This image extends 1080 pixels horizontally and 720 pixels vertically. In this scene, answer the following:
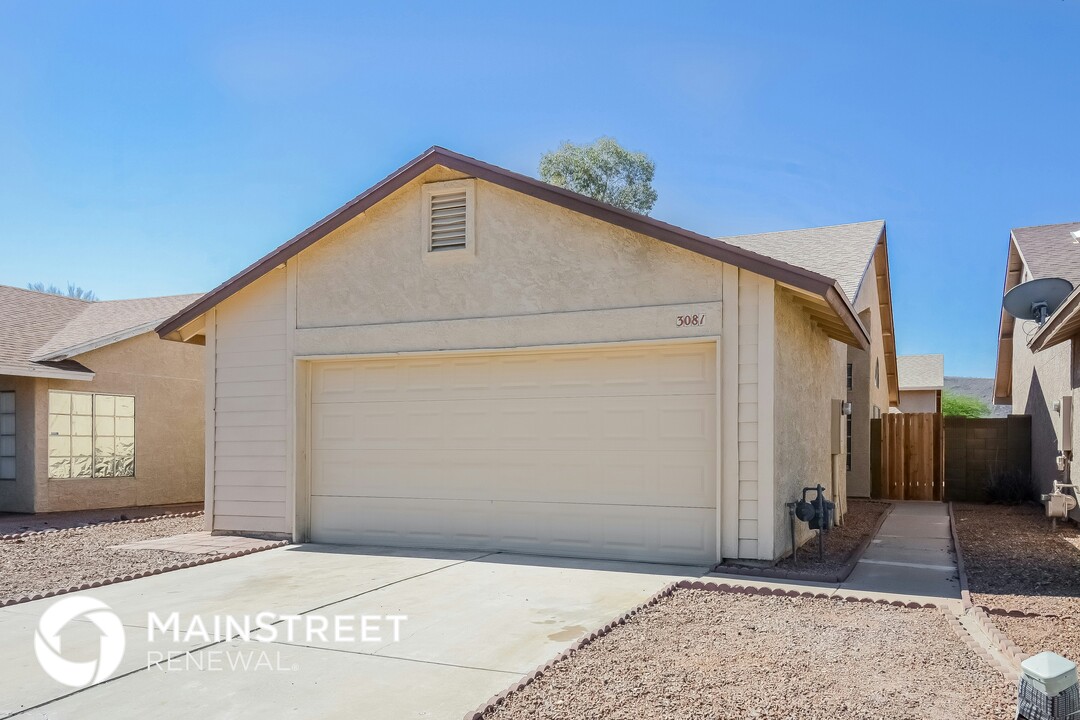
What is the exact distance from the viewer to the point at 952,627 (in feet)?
19.8

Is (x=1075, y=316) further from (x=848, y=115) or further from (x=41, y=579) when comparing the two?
(x=41, y=579)

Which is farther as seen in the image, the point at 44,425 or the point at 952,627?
the point at 44,425

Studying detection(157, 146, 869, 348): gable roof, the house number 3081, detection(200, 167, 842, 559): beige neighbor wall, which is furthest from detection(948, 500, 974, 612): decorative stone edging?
the house number 3081

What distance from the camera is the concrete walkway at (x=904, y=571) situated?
7461mm

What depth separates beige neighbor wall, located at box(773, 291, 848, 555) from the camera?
8.91 metres

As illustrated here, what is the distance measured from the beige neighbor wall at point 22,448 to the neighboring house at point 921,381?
2910cm

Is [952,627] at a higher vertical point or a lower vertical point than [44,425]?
Answer: lower

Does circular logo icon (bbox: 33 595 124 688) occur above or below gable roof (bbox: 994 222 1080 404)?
below

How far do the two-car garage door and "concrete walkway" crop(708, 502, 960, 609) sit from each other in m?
1.45

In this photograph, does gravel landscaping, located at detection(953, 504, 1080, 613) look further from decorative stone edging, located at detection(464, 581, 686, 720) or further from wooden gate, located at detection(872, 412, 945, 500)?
wooden gate, located at detection(872, 412, 945, 500)

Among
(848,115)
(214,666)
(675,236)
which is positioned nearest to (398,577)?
(214,666)

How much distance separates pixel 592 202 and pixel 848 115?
9.21 metres

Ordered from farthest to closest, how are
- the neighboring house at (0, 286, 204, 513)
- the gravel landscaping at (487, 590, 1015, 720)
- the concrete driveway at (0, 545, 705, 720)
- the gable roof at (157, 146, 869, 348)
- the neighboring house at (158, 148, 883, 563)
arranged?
the neighboring house at (0, 286, 204, 513), the neighboring house at (158, 148, 883, 563), the gable roof at (157, 146, 869, 348), the concrete driveway at (0, 545, 705, 720), the gravel landscaping at (487, 590, 1015, 720)

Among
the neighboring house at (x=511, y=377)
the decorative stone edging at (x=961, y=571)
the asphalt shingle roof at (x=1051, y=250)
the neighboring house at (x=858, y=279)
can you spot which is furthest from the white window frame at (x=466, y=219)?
the asphalt shingle roof at (x=1051, y=250)
